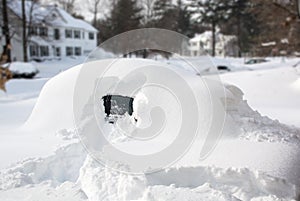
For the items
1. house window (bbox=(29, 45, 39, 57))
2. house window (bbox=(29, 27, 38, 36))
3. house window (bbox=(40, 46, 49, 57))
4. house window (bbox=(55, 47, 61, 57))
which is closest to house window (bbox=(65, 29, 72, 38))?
house window (bbox=(55, 47, 61, 57))

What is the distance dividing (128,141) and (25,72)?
1725cm

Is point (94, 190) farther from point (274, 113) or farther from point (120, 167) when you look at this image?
point (274, 113)

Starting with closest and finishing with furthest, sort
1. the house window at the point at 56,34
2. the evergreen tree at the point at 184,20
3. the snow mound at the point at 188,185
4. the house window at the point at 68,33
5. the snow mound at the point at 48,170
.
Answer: the snow mound at the point at 188,185, the snow mound at the point at 48,170, the house window at the point at 56,34, the house window at the point at 68,33, the evergreen tree at the point at 184,20

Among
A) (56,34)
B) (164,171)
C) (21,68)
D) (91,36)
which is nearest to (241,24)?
(91,36)

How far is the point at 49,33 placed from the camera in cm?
3647

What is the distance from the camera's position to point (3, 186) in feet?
12.9

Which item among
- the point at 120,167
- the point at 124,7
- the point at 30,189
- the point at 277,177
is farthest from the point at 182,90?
the point at 124,7

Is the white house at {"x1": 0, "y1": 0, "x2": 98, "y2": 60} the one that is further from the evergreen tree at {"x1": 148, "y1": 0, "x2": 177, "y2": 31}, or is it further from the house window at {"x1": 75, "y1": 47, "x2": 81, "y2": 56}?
the evergreen tree at {"x1": 148, "y1": 0, "x2": 177, "y2": 31}

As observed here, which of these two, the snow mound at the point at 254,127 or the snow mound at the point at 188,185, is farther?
the snow mound at the point at 254,127

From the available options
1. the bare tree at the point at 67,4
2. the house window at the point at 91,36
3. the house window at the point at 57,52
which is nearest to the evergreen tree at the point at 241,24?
the house window at the point at 91,36

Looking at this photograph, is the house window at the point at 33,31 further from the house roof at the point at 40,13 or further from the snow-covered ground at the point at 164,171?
the snow-covered ground at the point at 164,171

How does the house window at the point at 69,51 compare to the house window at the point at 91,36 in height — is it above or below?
below

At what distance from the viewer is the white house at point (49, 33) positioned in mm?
29984

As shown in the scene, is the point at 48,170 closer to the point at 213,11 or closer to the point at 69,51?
the point at 69,51
